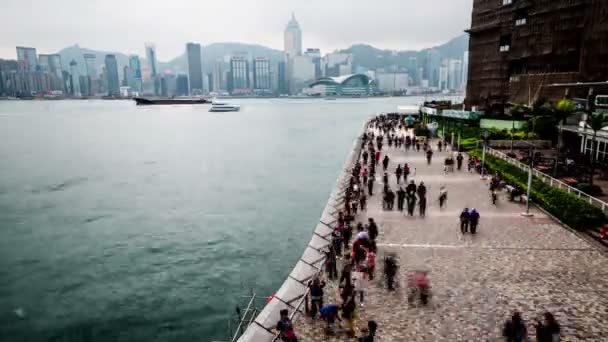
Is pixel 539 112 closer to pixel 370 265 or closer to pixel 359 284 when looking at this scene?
pixel 370 265

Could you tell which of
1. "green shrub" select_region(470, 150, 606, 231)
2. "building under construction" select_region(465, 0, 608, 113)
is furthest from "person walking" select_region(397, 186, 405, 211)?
"building under construction" select_region(465, 0, 608, 113)

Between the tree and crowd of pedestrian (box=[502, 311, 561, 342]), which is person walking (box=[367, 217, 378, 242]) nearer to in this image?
crowd of pedestrian (box=[502, 311, 561, 342])

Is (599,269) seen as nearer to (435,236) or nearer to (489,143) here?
(435,236)

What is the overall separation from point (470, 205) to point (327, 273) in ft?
39.2

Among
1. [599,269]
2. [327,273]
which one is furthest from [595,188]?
[327,273]

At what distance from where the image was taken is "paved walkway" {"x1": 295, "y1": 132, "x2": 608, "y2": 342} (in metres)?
11.1

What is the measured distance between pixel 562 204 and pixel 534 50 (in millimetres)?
44084

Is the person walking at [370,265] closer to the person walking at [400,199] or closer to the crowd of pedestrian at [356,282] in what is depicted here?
the crowd of pedestrian at [356,282]

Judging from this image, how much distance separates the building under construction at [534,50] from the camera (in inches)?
1531

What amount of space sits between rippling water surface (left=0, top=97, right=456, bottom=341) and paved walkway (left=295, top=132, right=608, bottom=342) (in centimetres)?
652

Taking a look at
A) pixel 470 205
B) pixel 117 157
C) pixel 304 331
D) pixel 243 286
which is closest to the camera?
pixel 304 331

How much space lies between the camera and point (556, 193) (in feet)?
69.5

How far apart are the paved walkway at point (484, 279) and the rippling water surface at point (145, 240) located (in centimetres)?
652

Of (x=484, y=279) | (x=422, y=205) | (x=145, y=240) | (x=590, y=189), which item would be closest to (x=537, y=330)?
(x=484, y=279)
